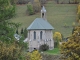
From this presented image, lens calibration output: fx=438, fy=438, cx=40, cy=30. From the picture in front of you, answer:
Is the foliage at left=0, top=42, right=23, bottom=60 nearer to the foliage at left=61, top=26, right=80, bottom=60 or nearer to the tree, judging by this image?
the tree

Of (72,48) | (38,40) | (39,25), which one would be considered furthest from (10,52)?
(39,25)

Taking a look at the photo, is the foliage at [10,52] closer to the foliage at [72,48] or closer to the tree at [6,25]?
the tree at [6,25]

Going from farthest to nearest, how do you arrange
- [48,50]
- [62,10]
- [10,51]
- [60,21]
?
1. [62,10]
2. [60,21]
3. [48,50]
4. [10,51]

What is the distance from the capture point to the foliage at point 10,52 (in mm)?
18141

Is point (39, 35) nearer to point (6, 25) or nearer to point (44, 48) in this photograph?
point (44, 48)

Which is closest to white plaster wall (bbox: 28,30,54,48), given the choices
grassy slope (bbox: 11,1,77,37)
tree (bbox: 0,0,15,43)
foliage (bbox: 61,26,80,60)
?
grassy slope (bbox: 11,1,77,37)

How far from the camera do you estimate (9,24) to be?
18562 mm

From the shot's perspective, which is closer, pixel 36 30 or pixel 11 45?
pixel 11 45

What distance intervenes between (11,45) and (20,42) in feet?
1.68

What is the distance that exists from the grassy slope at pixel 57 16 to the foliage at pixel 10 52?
74.3 meters

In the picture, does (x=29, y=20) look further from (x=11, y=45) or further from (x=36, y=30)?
(x=11, y=45)

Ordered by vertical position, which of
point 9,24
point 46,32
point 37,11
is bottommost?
point 37,11

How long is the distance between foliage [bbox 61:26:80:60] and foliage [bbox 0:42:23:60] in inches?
424

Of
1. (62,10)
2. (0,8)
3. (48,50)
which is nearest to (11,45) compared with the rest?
(0,8)
